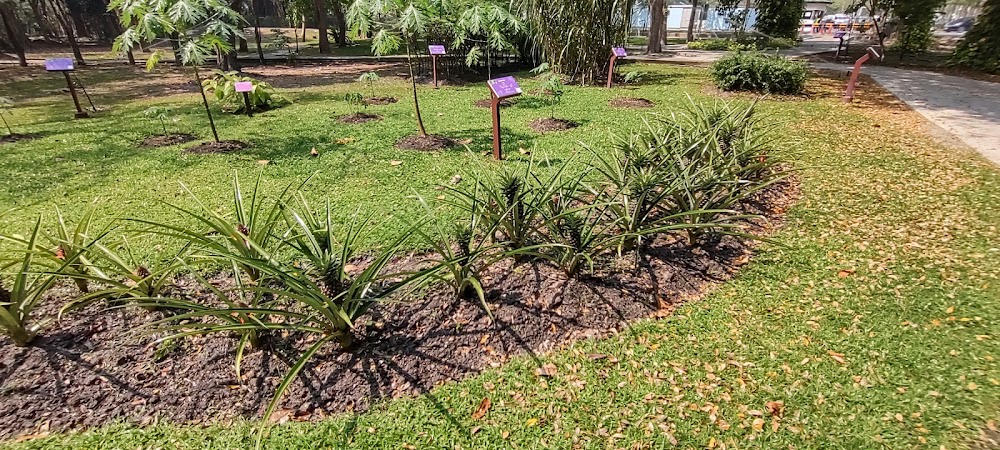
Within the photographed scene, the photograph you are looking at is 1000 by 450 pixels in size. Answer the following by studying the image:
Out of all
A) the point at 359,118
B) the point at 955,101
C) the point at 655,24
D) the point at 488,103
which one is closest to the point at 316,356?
the point at 359,118

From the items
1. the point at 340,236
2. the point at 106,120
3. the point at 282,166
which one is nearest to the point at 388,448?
the point at 340,236

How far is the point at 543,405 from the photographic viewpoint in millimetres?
2055

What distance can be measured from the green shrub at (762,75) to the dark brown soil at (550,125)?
13.6 feet

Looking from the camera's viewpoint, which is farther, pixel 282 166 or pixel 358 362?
pixel 282 166

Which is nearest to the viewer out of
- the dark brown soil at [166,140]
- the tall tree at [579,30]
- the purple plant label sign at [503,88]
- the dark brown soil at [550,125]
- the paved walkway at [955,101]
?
the purple plant label sign at [503,88]

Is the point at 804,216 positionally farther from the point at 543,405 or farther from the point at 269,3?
the point at 269,3

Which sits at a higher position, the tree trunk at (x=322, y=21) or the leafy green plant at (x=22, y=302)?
the tree trunk at (x=322, y=21)

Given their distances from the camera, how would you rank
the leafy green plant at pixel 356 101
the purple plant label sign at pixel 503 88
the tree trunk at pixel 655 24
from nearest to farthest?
1. the purple plant label sign at pixel 503 88
2. the leafy green plant at pixel 356 101
3. the tree trunk at pixel 655 24

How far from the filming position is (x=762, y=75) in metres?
8.35

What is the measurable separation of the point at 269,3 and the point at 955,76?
147 feet

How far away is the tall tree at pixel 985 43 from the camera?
1014 cm

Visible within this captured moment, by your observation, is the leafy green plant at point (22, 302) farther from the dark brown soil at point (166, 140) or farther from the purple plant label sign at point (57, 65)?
the purple plant label sign at point (57, 65)

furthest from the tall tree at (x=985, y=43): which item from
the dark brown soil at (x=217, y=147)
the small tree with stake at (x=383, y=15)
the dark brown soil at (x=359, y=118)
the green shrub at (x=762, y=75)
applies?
the dark brown soil at (x=217, y=147)

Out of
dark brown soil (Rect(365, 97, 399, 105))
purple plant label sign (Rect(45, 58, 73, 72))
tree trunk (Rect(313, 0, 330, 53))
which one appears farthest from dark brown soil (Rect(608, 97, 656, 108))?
tree trunk (Rect(313, 0, 330, 53))
